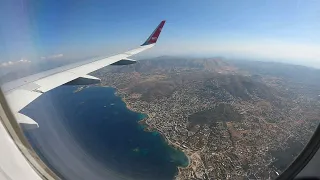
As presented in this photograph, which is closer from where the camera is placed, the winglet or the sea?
the sea

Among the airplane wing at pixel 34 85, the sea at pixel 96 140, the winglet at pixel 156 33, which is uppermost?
the winglet at pixel 156 33

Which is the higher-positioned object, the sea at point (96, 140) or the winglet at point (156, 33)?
the winglet at point (156, 33)

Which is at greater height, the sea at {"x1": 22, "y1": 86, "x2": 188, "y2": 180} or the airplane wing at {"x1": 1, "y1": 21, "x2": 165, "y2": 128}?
the airplane wing at {"x1": 1, "y1": 21, "x2": 165, "y2": 128}

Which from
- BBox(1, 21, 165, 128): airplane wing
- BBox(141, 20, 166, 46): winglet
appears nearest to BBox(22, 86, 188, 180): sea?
BBox(1, 21, 165, 128): airplane wing

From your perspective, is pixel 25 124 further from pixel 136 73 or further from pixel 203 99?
pixel 203 99

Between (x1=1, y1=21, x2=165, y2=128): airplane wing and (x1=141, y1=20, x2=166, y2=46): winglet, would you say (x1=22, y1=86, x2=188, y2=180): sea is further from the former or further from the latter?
(x1=141, y1=20, x2=166, y2=46): winglet

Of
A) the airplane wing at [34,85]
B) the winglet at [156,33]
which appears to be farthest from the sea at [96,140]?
the winglet at [156,33]

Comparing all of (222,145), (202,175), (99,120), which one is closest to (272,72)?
(222,145)

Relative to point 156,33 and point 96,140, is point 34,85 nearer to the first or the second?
point 96,140

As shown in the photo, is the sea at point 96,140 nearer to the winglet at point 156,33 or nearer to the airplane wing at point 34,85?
the airplane wing at point 34,85
